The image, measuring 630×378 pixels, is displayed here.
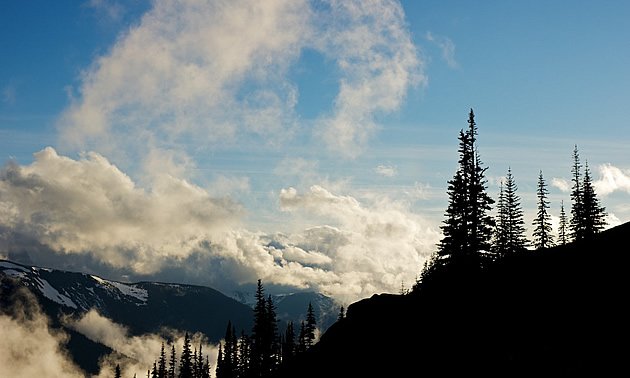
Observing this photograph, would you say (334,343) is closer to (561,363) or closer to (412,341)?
(412,341)

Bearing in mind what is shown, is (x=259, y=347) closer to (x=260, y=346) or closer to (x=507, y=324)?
(x=260, y=346)

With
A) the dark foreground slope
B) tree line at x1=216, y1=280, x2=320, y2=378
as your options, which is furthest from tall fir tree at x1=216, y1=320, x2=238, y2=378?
the dark foreground slope

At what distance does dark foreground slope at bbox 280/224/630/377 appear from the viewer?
2388 centimetres

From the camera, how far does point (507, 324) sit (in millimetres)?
28219

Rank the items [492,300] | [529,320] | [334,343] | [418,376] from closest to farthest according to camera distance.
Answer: [529,320] → [418,376] → [492,300] → [334,343]

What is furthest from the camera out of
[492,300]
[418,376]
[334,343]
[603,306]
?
[334,343]

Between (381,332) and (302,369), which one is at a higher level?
(381,332)

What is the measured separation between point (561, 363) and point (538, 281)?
840cm

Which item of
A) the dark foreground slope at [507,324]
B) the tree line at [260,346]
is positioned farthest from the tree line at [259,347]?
the dark foreground slope at [507,324]

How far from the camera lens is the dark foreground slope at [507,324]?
23875 millimetres

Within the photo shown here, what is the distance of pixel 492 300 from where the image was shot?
31672 mm

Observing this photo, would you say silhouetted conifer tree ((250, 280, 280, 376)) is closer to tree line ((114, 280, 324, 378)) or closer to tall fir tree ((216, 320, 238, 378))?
tree line ((114, 280, 324, 378))

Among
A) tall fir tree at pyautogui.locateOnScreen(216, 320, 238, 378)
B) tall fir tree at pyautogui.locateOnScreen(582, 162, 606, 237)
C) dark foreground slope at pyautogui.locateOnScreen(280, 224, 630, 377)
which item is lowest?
tall fir tree at pyautogui.locateOnScreen(216, 320, 238, 378)

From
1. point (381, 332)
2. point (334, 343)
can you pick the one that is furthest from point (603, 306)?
point (334, 343)
